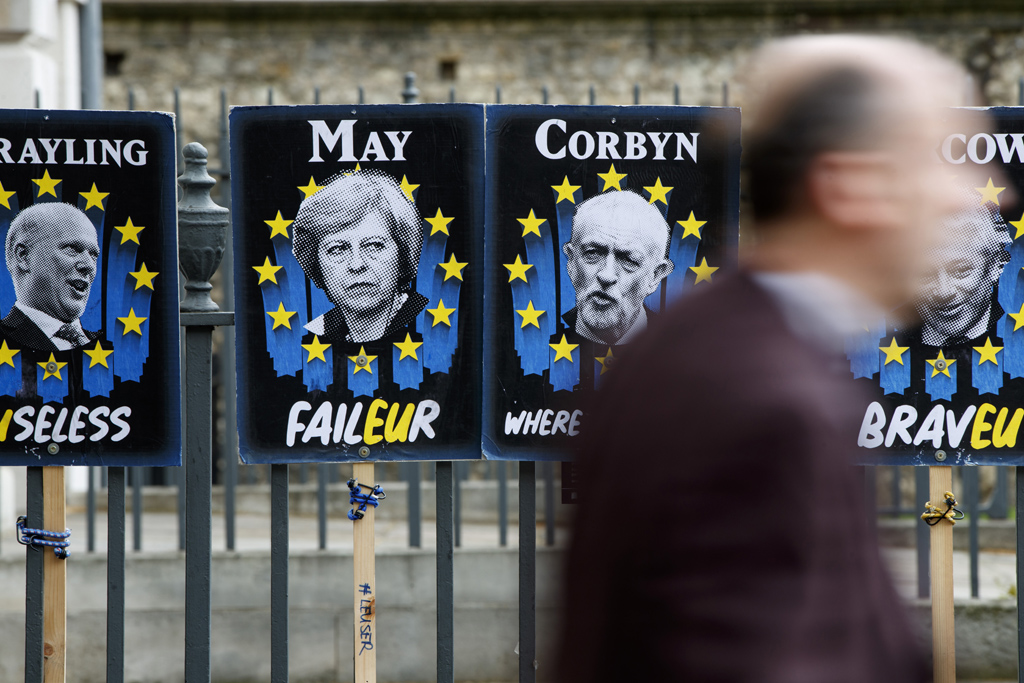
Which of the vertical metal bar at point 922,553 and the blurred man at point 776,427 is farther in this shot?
the vertical metal bar at point 922,553

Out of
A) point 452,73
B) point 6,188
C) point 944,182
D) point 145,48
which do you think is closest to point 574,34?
point 452,73

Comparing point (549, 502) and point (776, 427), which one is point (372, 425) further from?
point (549, 502)

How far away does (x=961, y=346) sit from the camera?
2.39 m

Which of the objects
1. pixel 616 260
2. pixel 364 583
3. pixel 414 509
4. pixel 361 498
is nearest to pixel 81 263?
pixel 361 498

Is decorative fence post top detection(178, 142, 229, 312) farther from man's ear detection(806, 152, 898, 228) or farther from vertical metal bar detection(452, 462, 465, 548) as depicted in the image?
vertical metal bar detection(452, 462, 465, 548)

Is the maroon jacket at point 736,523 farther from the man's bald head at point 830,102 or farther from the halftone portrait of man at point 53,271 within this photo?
the halftone portrait of man at point 53,271

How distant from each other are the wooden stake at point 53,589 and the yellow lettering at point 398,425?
34.2 inches

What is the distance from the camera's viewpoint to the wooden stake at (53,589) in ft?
8.01

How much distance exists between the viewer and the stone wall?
7969mm

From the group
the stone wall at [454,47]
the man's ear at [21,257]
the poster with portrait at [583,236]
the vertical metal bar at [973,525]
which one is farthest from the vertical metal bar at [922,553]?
the stone wall at [454,47]

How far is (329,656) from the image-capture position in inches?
163

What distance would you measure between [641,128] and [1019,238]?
3.27 feet

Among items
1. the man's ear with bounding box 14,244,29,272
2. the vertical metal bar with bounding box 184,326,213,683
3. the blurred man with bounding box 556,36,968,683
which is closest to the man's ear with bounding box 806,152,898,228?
the blurred man with bounding box 556,36,968,683

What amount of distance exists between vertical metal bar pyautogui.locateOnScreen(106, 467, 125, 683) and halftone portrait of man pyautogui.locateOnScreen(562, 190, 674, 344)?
1.24 metres
